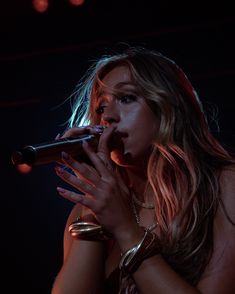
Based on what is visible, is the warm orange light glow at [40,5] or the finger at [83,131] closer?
the finger at [83,131]

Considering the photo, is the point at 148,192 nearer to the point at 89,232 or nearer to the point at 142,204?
the point at 142,204

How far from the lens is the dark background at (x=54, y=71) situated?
2.37 m

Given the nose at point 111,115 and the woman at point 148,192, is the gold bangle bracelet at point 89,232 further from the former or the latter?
the nose at point 111,115

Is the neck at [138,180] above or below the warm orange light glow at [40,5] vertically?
below

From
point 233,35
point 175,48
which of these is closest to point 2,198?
point 175,48

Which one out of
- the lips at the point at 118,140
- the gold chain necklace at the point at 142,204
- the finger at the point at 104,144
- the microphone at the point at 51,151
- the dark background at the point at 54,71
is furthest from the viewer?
the dark background at the point at 54,71

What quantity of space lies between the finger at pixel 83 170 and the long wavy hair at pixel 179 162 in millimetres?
251

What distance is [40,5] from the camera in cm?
245

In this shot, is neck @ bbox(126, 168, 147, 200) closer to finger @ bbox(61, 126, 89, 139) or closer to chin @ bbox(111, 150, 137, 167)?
chin @ bbox(111, 150, 137, 167)

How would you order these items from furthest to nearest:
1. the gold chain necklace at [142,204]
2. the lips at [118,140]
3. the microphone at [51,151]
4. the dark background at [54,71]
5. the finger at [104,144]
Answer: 1. the dark background at [54,71]
2. the gold chain necklace at [142,204]
3. the lips at [118,140]
4. the finger at [104,144]
5. the microphone at [51,151]

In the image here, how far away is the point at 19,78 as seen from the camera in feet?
8.62

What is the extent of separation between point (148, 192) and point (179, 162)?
0.14m

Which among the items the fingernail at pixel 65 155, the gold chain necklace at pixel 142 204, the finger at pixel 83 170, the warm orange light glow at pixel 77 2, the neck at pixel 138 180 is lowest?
the gold chain necklace at pixel 142 204

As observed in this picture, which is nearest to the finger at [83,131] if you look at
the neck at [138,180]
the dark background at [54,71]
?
the neck at [138,180]
